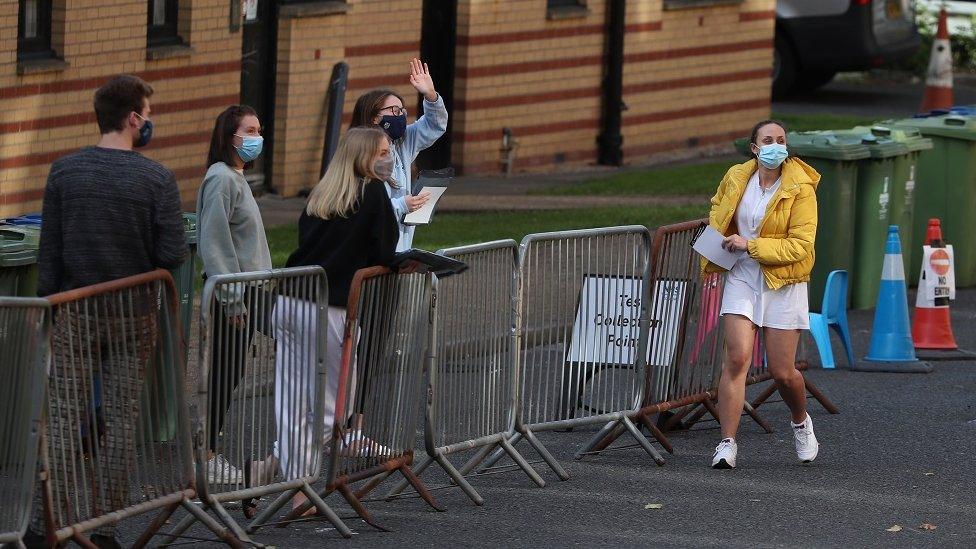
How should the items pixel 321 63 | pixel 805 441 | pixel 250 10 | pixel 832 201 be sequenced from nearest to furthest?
pixel 805 441 → pixel 832 201 → pixel 250 10 → pixel 321 63

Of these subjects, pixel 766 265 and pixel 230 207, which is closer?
pixel 230 207

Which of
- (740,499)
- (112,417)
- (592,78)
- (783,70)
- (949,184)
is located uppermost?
(783,70)

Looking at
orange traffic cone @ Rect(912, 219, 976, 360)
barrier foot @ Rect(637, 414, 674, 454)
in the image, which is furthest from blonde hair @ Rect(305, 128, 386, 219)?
orange traffic cone @ Rect(912, 219, 976, 360)

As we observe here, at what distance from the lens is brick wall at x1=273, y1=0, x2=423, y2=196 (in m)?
15.4

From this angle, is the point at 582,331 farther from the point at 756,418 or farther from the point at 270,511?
the point at 270,511

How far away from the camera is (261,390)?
265 inches

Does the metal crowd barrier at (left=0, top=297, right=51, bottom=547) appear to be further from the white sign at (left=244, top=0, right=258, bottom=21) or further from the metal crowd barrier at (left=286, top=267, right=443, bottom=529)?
the white sign at (left=244, top=0, right=258, bottom=21)

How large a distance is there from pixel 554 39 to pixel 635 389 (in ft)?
33.3

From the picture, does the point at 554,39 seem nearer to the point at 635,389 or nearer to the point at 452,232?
the point at 452,232

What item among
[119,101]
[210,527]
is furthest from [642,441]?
[119,101]

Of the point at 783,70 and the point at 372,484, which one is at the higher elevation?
the point at 783,70

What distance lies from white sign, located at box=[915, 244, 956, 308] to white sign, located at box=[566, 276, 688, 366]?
3386mm

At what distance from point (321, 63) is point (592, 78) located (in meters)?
4.00

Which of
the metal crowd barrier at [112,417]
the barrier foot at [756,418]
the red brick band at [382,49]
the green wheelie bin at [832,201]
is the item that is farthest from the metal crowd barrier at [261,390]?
the red brick band at [382,49]
